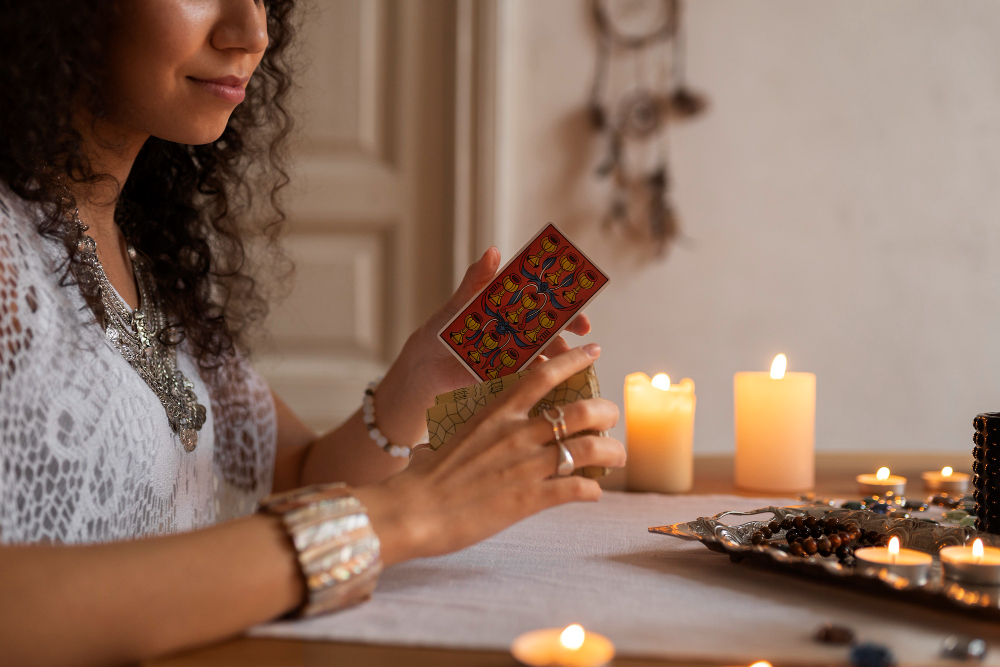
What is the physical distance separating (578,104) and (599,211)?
31 centimetres

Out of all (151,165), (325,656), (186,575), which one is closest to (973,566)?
(325,656)

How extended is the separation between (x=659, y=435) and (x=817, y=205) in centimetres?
137

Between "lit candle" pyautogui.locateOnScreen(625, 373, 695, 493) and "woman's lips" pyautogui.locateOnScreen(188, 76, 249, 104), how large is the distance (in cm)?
68

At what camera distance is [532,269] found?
89 centimetres

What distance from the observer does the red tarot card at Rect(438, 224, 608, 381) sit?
0.88m

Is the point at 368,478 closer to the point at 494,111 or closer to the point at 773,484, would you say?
the point at 773,484

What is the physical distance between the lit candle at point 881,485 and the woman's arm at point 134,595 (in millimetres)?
859

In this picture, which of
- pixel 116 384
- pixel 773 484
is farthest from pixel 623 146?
pixel 116 384

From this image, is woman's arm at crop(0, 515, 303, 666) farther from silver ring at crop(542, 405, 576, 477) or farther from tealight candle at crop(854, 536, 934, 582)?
tealight candle at crop(854, 536, 934, 582)

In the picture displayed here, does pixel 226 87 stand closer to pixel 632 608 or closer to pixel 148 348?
pixel 148 348

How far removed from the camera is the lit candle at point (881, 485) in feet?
3.64

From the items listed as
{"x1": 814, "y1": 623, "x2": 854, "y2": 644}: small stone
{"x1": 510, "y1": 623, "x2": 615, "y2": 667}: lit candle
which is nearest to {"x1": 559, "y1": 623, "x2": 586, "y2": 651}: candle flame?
{"x1": 510, "y1": 623, "x2": 615, "y2": 667}: lit candle

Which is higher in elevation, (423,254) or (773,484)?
(423,254)

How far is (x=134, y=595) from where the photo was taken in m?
0.56
